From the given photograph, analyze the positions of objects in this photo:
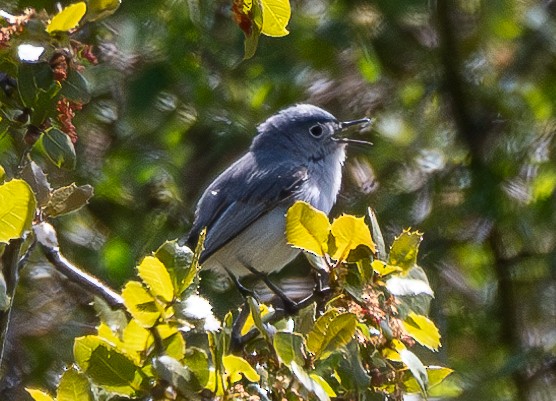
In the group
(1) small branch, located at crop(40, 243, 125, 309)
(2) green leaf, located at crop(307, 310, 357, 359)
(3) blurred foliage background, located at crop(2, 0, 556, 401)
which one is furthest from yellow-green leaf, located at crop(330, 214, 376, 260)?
(3) blurred foliage background, located at crop(2, 0, 556, 401)

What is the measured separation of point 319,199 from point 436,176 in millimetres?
639

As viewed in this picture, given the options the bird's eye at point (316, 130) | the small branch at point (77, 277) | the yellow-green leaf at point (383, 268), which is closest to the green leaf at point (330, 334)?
the yellow-green leaf at point (383, 268)

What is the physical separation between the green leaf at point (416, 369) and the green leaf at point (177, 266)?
0.35 meters

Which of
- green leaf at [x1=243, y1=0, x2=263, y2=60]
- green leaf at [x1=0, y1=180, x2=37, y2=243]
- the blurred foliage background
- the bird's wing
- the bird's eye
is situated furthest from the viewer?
the bird's eye

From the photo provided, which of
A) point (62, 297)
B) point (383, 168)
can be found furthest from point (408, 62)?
point (62, 297)

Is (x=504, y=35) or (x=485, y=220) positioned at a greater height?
(x=504, y=35)

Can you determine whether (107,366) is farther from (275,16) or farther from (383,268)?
(275,16)

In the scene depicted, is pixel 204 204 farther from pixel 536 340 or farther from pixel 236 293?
pixel 536 340

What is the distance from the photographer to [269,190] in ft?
13.7

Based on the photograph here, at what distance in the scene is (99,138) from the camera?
4.68 meters

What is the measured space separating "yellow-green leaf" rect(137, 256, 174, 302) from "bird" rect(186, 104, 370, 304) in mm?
2346

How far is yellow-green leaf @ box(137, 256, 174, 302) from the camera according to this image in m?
1.51

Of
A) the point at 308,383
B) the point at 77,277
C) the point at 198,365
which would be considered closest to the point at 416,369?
the point at 308,383

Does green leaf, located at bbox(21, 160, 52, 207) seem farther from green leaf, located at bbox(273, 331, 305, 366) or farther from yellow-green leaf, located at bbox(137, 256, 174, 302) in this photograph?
green leaf, located at bbox(273, 331, 305, 366)
